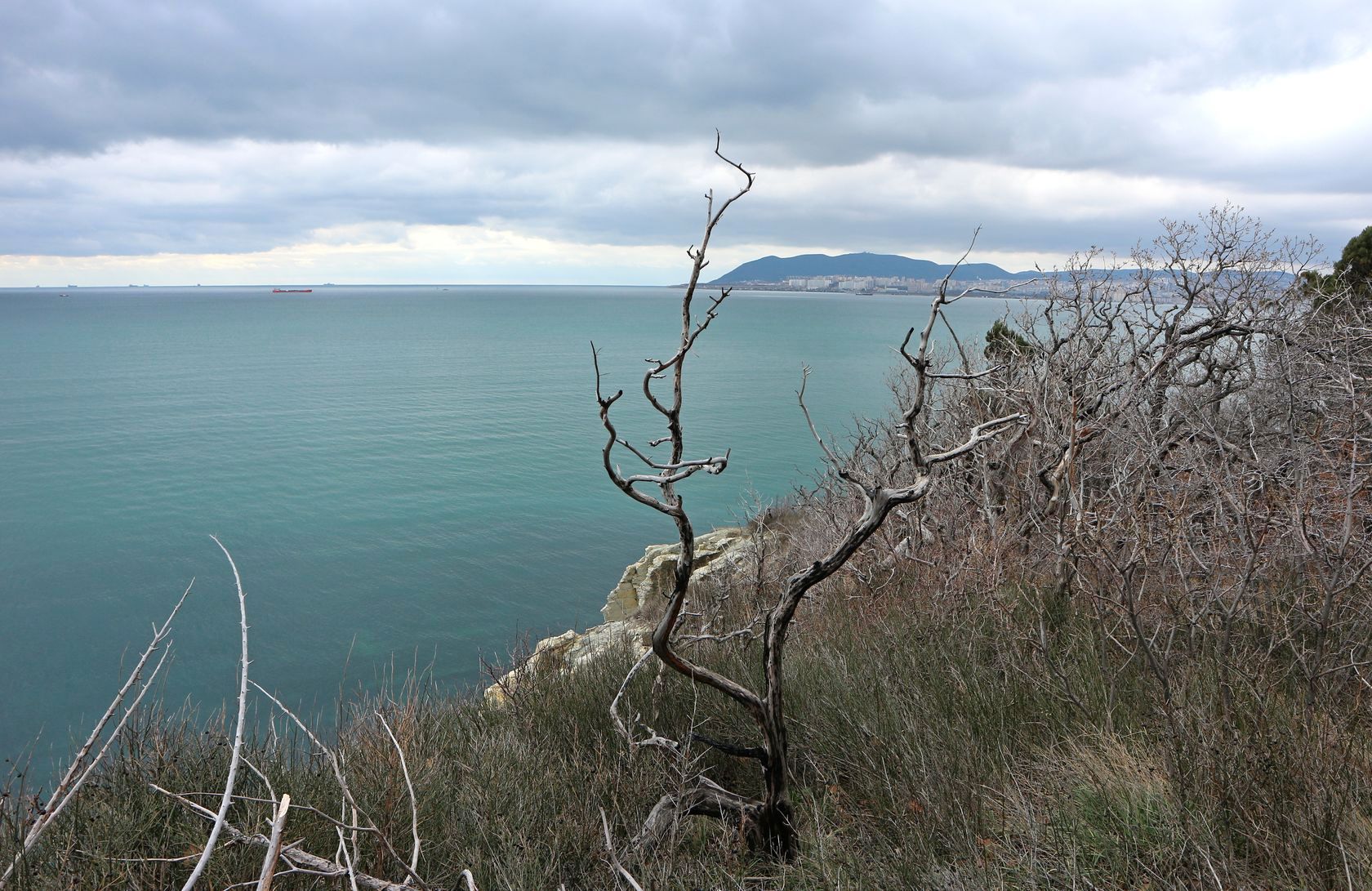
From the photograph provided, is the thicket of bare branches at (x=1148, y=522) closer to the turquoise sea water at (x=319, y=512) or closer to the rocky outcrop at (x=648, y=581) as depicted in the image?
the turquoise sea water at (x=319, y=512)

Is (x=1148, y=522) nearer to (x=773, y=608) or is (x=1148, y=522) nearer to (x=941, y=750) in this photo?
(x=941, y=750)

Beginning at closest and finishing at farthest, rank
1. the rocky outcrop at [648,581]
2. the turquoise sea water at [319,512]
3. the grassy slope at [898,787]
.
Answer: the grassy slope at [898,787] < the rocky outcrop at [648,581] < the turquoise sea water at [319,512]

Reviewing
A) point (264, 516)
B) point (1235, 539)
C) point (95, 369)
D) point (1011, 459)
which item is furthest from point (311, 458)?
point (95, 369)

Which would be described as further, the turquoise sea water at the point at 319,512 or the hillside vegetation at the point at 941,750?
the turquoise sea water at the point at 319,512

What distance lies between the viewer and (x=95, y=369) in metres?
62.8

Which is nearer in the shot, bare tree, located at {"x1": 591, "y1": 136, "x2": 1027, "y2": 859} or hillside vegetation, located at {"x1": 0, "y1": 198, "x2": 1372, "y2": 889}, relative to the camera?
hillside vegetation, located at {"x1": 0, "y1": 198, "x2": 1372, "y2": 889}

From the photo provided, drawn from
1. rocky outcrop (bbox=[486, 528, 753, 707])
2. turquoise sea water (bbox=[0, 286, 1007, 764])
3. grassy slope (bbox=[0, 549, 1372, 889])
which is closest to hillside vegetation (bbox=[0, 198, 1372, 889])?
grassy slope (bbox=[0, 549, 1372, 889])

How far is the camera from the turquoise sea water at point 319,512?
661 inches

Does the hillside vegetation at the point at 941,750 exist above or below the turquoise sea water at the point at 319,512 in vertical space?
above

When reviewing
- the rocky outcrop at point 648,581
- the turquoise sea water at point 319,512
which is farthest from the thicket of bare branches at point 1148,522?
the rocky outcrop at point 648,581

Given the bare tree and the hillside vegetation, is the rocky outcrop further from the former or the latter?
the bare tree

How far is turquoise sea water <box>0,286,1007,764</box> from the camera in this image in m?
16.8

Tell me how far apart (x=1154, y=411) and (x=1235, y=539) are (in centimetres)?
281

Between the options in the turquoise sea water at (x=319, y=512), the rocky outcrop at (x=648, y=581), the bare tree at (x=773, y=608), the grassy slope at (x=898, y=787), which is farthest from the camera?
the turquoise sea water at (x=319, y=512)
